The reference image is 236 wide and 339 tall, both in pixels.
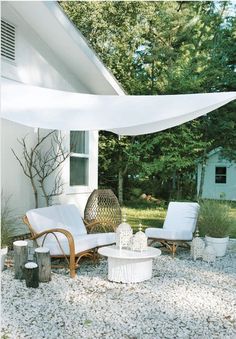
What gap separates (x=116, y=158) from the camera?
1884cm

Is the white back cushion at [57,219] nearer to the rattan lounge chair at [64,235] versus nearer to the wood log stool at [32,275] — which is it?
the rattan lounge chair at [64,235]

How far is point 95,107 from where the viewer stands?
5574 mm

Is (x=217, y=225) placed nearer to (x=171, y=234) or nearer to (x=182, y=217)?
(x=182, y=217)

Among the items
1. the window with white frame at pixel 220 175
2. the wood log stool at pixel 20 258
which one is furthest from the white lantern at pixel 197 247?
the window with white frame at pixel 220 175

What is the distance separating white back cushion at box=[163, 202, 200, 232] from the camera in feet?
24.5

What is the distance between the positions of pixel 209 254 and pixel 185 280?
1401 mm

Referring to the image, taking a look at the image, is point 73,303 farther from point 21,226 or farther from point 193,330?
point 21,226

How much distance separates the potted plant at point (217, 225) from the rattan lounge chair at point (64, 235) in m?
1.97

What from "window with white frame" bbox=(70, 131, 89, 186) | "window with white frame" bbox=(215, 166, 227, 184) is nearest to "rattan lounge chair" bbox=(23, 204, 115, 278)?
"window with white frame" bbox=(70, 131, 89, 186)

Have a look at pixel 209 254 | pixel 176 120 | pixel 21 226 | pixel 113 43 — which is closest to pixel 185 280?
pixel 209 254

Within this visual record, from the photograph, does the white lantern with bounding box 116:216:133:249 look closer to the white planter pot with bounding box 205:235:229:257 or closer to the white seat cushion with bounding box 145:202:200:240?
the white seat cushion with bounding box 145:202:200:240

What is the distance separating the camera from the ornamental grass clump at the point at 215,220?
7.62m

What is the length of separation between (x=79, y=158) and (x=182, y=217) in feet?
10.7

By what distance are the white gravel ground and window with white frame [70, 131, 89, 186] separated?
143 inches
